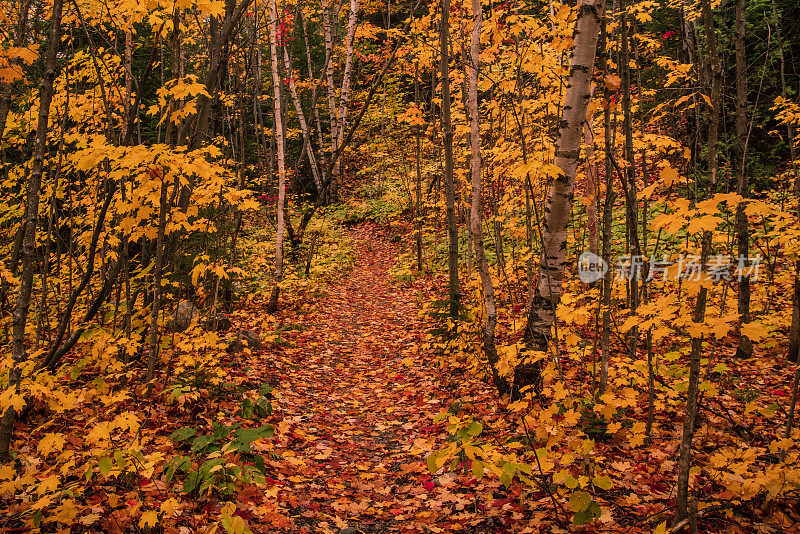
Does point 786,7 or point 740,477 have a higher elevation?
point 786,7

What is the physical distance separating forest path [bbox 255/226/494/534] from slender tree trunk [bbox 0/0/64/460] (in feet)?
6.44

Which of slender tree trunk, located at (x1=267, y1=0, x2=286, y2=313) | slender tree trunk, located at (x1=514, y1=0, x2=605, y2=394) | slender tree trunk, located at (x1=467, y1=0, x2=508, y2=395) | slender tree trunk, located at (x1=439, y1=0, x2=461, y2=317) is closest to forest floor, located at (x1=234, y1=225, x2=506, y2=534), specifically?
slender tree trunk, located at (x1=467, y1=0, x2=508, y2=395)

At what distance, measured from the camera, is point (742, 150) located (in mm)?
4867

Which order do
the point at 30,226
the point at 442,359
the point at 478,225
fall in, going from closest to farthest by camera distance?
1. the point at 30,226
2. the point at 478,225
3. the point at 442,359

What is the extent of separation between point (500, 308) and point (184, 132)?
5.30 meters

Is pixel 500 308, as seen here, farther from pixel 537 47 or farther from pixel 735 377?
pixel 537 47

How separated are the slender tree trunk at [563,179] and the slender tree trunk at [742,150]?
95.5 inches

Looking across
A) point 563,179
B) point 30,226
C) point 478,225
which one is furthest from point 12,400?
point 478,225

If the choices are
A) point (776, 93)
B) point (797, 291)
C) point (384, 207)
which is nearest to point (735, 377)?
point (797, 291)

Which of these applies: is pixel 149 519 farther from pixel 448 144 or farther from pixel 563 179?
pixel 448 144

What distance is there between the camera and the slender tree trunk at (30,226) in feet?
9.96

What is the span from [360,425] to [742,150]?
5396 mm

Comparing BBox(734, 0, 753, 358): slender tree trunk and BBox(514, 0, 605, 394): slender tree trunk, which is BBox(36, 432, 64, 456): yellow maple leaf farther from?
BBox(734, 0, 753, 358): slender tree trunk

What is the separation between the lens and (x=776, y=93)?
34.1ft
